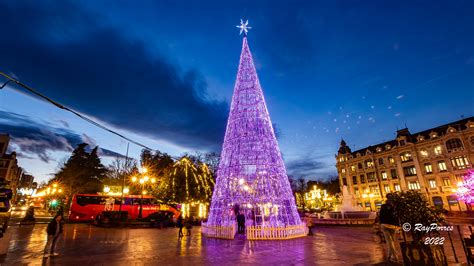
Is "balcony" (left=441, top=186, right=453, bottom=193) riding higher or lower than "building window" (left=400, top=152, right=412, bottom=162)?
lower

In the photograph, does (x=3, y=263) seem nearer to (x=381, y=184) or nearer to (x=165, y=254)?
(x=165, y=254)

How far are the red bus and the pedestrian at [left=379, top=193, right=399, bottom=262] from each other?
84.8ft

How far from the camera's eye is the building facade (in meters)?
40.6

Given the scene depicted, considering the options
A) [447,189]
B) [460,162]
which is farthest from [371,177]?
[460,162]

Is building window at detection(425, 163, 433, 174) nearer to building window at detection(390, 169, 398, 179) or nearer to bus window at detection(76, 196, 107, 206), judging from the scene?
building window at detection(390, 169, 398, 179)

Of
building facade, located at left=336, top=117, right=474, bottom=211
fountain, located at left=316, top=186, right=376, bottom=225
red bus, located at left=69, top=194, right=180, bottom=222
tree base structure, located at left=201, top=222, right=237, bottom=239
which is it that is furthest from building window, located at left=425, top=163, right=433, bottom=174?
tree base structure, located at left=201, top=222, right=237, bottom=239

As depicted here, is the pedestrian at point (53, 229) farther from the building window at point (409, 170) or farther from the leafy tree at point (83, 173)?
the building window at point (409, 170)

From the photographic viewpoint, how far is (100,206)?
28688 millimetres

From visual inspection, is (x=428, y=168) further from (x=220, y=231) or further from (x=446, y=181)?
(x=220, y=231)

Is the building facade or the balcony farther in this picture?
the balcony

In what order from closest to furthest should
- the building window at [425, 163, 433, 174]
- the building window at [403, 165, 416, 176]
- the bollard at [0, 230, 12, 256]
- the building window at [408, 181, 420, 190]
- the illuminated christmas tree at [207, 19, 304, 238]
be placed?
the bollard at [0, 230, 12, 256] → the illuminated christmas tree at [207, 19, 304, 238] → the building window at [425, 163, 433, 174] → the building window at [408, 181, 420, 190] → the building window at [403, 165, 416, 176]

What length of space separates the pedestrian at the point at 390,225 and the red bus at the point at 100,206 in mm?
25837

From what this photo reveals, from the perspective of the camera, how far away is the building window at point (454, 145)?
41188 mm

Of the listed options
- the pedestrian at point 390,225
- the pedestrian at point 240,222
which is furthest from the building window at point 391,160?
the pedestrian at point 390,225
